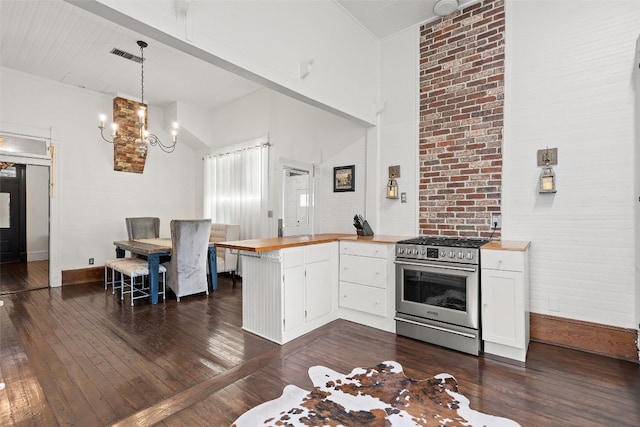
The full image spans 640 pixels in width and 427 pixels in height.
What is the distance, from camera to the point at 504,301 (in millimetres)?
2523

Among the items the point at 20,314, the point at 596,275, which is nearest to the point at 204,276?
the point at 20,314

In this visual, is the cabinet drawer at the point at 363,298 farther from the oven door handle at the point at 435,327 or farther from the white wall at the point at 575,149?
the white wall at the point at 575,149

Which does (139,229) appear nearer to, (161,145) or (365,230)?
(161,145)

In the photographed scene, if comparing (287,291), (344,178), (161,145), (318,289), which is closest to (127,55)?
(161,145)

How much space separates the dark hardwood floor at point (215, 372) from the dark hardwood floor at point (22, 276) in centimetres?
201

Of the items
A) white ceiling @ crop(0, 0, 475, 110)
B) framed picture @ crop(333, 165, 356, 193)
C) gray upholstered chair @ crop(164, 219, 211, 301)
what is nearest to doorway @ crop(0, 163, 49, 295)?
white ceiling @ crop(0, 0, 475, 110)

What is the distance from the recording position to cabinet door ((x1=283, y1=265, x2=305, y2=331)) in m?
2.89

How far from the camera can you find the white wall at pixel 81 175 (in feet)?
16.5

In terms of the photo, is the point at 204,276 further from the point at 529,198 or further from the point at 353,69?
the point at 529,198

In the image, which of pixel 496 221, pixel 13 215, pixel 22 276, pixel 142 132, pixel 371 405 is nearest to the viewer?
pixel 371 405

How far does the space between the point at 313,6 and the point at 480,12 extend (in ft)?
5.80

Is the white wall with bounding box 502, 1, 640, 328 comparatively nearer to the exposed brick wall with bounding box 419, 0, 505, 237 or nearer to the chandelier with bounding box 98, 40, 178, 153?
the exposed brick wall with bounding box 419, 0, 505, 237

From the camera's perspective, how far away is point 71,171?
5.41m

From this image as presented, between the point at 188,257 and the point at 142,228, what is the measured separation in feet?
6.63
